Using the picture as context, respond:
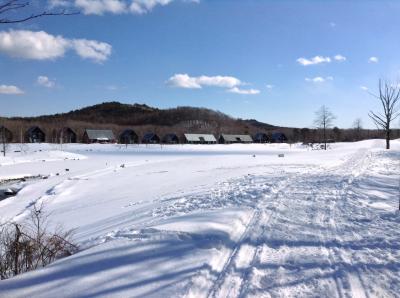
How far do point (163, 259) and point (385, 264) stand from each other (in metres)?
3.03

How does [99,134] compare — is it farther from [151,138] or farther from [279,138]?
[279,138]

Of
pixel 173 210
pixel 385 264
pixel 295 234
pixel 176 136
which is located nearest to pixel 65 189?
pixel 173 210

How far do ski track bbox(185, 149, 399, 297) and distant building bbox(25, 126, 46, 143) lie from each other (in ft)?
302

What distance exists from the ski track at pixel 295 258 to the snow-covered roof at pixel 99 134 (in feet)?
307

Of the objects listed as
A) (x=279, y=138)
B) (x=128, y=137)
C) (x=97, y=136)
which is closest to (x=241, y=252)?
(x=97, y=136)

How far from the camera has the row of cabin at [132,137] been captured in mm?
93062

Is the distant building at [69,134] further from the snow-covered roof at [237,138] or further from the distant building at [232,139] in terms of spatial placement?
the snow-covered roof at [237,138]

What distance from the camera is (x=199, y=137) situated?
114500mm

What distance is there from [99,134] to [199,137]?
97.2ft

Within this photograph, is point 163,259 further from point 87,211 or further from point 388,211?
point 87,211

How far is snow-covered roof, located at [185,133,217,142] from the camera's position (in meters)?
112

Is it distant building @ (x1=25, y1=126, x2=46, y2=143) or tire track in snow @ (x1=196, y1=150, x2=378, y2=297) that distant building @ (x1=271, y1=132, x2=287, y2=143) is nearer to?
distant building @ (x1=25, y1=126, x2=46, y2=143)

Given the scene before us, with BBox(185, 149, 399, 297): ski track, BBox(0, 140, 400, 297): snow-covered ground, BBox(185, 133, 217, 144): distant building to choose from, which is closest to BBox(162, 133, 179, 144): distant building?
BBox(185, 133, 217, 144): distant building

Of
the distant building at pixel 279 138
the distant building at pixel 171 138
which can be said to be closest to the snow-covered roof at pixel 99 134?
the distant building at pixel 171 138
